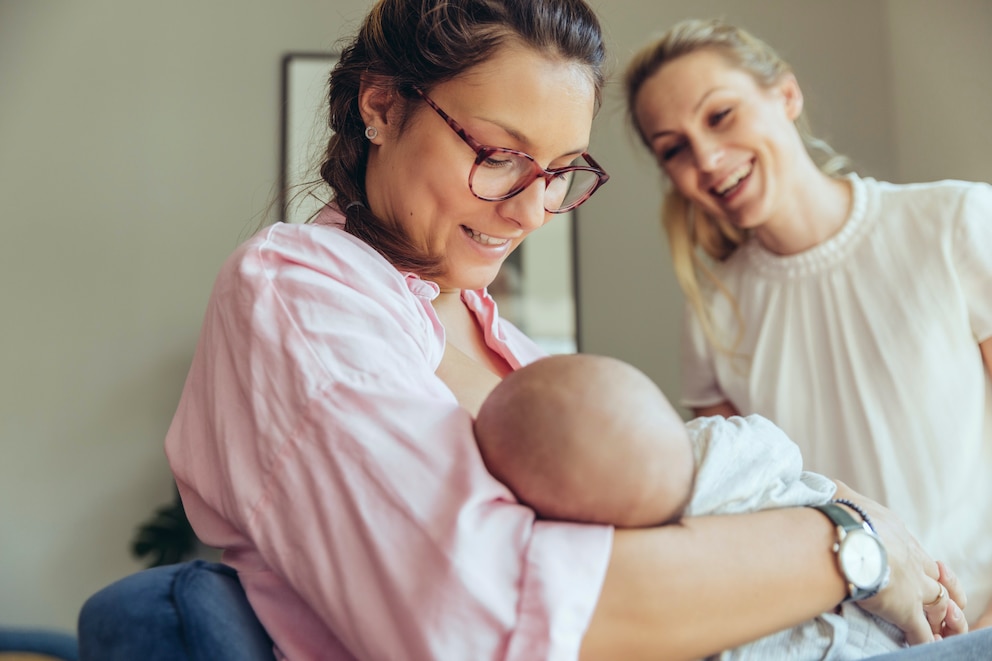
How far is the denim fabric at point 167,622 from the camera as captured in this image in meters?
0.74

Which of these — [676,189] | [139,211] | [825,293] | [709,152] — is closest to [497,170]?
[709,152]

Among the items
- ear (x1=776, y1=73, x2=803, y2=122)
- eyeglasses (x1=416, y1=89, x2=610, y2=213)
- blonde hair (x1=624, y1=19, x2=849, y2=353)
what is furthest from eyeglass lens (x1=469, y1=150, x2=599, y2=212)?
ear (x1=776, y1=73, x2=803, y2=122)

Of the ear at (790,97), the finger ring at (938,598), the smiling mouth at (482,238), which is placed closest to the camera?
the finger ring at (938,598)

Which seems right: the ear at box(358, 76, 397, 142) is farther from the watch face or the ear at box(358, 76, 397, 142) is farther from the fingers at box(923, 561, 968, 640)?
the fingers at box(923, 561, 968, 640)

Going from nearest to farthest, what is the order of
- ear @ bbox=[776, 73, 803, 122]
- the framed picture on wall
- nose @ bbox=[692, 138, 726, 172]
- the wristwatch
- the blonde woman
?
the wristwatch, the blonde woman, nose @ bbox=[692, 138, 726, 172], ear @ bbox=[776, 73, 803, 122], the framed picture on wall

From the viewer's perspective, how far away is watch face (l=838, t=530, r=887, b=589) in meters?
0.83

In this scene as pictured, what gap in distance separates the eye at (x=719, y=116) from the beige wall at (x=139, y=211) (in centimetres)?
132

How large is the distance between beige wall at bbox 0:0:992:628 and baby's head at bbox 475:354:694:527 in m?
2.54

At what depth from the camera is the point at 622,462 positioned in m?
0.77

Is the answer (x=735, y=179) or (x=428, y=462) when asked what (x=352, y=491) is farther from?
(x=735, y=179)

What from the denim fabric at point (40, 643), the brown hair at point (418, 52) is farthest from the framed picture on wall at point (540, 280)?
the brown hair at point (418, 52)

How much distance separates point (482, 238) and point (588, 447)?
0.45m

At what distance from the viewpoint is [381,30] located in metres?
1.16

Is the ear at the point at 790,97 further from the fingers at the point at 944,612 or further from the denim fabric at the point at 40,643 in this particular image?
the denim fabric at the point at 40,643
